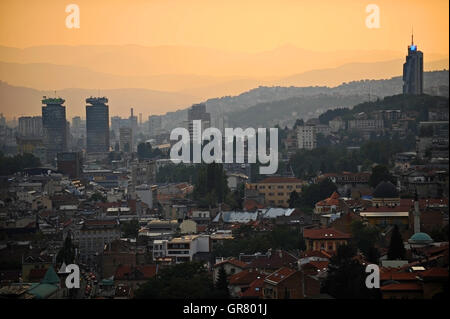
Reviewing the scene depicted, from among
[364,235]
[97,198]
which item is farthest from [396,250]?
[97,198]

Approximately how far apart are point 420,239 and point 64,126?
1578 inches

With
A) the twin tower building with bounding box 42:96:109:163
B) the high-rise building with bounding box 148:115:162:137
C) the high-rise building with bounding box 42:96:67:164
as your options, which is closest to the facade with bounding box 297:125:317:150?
the twin tower building with bounding box 42:96:109:163

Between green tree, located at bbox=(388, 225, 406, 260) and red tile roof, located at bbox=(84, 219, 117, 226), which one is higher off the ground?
green tree, located at bbox=(388, 225, 406, 260)

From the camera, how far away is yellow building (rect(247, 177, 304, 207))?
3005cm

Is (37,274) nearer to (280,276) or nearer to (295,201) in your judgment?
(280,276)

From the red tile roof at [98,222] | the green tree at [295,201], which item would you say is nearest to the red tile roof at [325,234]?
the red tile roof at [98,222]

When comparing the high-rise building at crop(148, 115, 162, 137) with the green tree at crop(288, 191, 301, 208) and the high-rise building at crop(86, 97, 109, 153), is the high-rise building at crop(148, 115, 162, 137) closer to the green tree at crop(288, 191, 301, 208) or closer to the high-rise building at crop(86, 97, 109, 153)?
the high-rise building at crop(86, 97, 109, 153)

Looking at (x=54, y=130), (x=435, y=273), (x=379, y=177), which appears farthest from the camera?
(x=54, y=130)

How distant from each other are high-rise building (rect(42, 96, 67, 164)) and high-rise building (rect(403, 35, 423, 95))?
13.5 metres

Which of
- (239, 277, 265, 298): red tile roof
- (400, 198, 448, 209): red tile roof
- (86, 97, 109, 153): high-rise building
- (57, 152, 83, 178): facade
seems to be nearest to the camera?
(239, 277, 265, 298): red tile roof

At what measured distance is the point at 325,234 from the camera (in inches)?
704

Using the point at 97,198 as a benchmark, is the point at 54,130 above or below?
above
